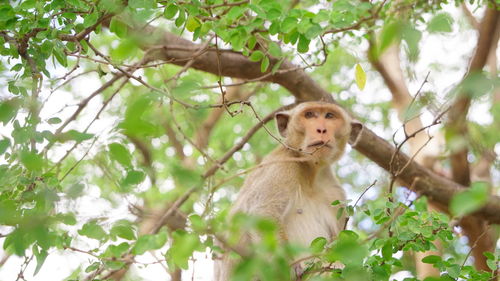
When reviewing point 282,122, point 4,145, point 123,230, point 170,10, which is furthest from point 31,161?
point 282,122

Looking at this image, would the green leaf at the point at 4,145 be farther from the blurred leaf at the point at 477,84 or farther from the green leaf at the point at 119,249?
the blurred leaf at the point at 477,84

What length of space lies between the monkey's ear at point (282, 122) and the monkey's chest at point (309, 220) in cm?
90

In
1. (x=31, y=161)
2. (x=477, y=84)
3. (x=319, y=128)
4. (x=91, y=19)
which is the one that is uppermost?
(x=319, y=128)

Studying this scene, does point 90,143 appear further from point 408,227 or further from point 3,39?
point 408,227

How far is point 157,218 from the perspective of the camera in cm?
371

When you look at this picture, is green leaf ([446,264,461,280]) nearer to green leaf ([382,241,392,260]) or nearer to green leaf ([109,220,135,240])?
green leaf ([382,241,392,260])

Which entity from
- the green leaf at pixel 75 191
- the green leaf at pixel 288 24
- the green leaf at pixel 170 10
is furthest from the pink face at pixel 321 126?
the green leaf at pixel 75 191

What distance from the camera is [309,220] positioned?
6816 millimetres

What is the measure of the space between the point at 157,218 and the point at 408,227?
1833 mm

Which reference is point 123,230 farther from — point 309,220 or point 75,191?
point 309,220

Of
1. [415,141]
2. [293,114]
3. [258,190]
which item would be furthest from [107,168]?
[415,141]

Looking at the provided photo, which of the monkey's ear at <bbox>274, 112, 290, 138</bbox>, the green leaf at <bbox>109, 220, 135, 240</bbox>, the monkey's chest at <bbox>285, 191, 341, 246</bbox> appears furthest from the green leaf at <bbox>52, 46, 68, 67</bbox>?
the monkey's ear at <bbox>274, 112, 290, 138</bbox>

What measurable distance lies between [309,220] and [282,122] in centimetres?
128

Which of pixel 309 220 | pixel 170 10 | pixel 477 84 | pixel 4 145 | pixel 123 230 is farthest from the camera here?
pixel 309 220
